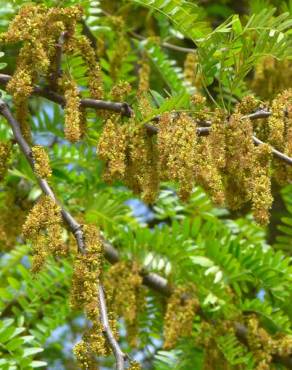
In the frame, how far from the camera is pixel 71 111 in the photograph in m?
1.68

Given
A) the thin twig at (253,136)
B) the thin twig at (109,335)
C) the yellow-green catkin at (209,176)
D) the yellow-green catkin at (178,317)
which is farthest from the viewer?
the yellow-green catkin at (178,317)

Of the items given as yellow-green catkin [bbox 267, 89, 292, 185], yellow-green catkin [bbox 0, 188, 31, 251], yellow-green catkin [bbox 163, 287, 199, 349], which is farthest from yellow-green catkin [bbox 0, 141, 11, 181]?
yellow-green catkin [bbox 163, 287, 199, 349]

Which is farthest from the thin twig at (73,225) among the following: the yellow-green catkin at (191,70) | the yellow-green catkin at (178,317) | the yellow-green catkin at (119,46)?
the yellow-green catkin at (191,70)

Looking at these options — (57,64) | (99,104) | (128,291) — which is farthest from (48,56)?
(128,291)

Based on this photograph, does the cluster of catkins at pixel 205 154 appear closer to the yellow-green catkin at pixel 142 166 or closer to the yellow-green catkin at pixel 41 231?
the yellow-green catkin at pixel 142 166

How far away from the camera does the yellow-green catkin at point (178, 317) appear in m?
2.36

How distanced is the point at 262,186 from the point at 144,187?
221mm

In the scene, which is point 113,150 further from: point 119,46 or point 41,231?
point 119,46

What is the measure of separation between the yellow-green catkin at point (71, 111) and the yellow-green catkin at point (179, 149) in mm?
145

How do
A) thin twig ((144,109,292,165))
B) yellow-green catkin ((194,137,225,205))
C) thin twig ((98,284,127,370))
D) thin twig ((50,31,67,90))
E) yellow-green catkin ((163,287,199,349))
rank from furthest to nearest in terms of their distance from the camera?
yellow-green catkin ((163,287,199,349)) → thin twig ((50,31,67,90)) → thin twig ((144,109,292,165)) → yellow-green catkin ((194,137,225,205)) → thin twig ((98,284,127,370))

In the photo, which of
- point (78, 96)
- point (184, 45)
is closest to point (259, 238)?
point (184, 45)

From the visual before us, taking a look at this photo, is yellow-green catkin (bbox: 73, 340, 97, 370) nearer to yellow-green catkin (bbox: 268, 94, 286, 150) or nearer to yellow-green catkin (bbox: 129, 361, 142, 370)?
yellow-green catkin (bbox: 129, 361, 142, 370)

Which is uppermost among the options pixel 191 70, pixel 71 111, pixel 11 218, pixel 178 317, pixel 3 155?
pixel 71 111

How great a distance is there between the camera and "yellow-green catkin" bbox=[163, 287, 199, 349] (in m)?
2.36
